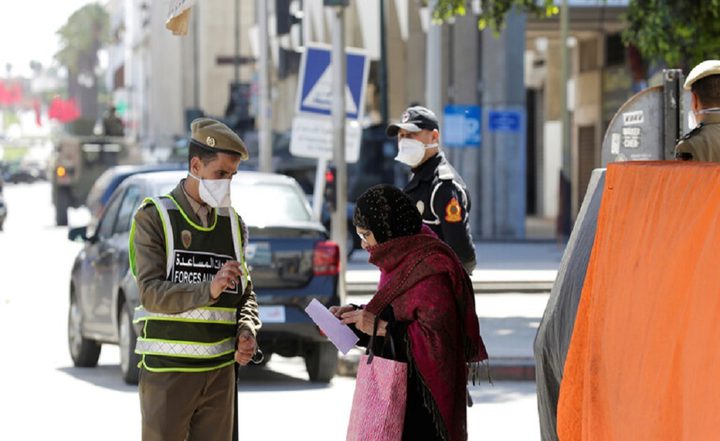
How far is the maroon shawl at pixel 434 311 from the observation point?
6.37 m

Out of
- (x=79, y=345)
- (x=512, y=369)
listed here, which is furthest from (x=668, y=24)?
(x=79, y=345)

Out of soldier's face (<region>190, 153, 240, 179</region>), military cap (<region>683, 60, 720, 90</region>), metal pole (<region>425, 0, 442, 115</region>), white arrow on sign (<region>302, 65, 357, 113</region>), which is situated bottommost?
soldier's face (<region>190, 153, 240, 179</region>)

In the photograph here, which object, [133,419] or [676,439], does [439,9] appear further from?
[676,439]

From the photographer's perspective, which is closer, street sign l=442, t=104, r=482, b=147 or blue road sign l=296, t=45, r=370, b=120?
blue road sign l=296, t=45, r=370, b=120

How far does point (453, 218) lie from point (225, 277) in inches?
122

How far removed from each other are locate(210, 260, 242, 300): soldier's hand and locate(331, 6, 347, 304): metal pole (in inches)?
519

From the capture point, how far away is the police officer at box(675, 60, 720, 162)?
7.81 metres

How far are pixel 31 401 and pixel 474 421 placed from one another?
3300 mm

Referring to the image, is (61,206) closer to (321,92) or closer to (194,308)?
(321,92)

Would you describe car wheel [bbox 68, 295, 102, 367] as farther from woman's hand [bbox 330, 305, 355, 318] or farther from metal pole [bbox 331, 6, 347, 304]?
woman's hand [bbox 330, 305, 355, 318]

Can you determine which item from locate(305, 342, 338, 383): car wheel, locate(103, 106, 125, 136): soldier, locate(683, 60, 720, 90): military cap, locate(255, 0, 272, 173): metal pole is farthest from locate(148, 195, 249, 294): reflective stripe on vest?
locate(103, 106, 125, 136): soldier

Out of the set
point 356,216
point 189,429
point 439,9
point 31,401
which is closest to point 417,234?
point 356,216

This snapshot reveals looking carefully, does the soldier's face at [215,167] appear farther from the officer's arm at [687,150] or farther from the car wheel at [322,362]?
the car wheel at [322,362]

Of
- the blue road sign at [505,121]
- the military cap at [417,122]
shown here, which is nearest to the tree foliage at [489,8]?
the military cap at [417,122]
